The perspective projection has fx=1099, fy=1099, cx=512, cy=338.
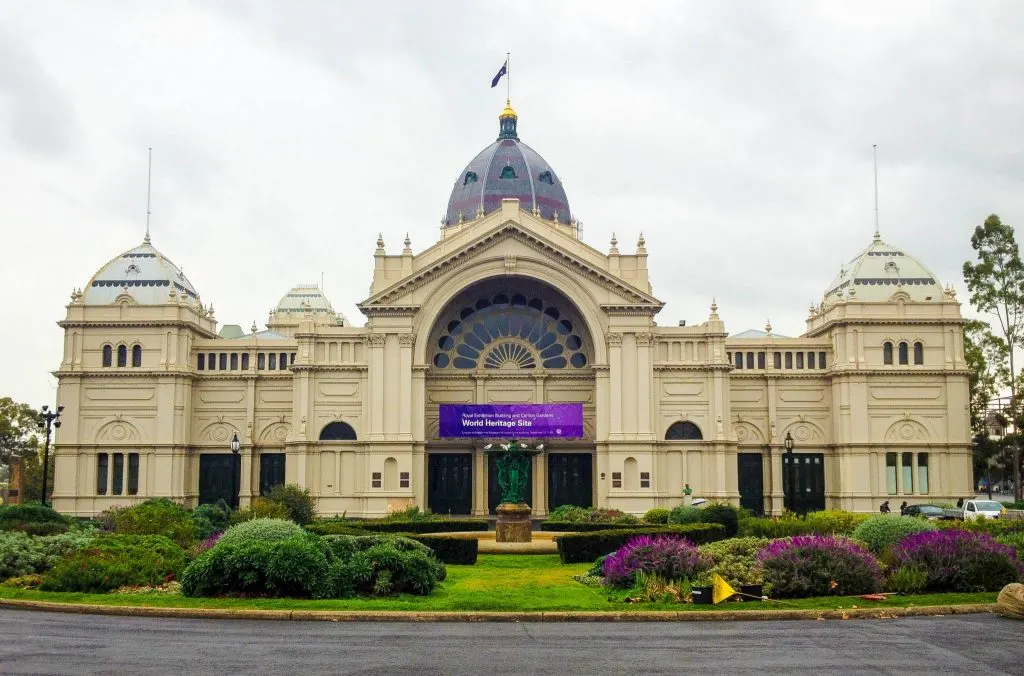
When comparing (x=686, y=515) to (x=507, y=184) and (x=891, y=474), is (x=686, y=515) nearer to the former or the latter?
(x=891, y=474)

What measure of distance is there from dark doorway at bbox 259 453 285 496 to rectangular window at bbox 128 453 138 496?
7296mm

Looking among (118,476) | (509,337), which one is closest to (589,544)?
(509,337)

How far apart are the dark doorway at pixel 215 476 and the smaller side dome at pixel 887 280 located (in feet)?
129

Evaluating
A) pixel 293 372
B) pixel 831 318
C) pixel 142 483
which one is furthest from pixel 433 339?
pixel 831 318

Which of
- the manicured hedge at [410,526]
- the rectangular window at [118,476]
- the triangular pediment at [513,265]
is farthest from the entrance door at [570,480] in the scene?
the rectangular window at [118,476]

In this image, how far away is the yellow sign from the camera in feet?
79.7

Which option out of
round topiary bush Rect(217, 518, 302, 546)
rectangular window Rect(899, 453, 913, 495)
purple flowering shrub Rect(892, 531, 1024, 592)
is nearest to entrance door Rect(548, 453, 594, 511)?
rectangular window Rect(899, 453, 913, 495)

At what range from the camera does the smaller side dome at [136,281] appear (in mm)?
68062

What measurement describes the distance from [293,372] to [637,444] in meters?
20.9

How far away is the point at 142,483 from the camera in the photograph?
214 feet

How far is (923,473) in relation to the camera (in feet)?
215

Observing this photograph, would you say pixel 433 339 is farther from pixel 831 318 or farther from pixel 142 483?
pixel 831 318

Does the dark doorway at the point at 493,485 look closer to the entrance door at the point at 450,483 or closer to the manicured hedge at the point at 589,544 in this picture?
the entrance door at the point at 450,483

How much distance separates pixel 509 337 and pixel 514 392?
345 cm
